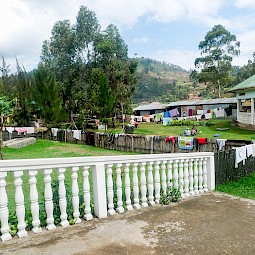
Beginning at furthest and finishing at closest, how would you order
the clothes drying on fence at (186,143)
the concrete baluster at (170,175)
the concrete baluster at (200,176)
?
the clothes drying on fence at (186,143), the concrete baluster at (200,176), the concrete baluster at (170,175)

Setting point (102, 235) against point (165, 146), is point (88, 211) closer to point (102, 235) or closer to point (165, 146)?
point (102, 235)

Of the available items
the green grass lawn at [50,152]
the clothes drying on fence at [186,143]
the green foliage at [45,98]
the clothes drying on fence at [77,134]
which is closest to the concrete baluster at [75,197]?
the green grass lawn at [50,152]

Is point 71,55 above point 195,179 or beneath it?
above

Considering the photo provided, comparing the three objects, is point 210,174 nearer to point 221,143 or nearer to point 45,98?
point 221,143

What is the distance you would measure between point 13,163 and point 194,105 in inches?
1646

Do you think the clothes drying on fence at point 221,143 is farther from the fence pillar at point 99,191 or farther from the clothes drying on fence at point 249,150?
the fence pillar at point 99,191

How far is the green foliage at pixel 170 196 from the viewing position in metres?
4.37

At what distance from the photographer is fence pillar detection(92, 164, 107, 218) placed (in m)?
3.60

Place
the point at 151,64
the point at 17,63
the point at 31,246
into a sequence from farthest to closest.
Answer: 1. the point at 151,64
2. the point at 17,63
3. the point at 31,246

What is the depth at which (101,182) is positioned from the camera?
3643 mm

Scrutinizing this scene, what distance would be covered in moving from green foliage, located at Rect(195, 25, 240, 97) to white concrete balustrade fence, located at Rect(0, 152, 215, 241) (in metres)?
40.1

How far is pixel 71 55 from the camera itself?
121 feet

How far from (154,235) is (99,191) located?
37.4 inches

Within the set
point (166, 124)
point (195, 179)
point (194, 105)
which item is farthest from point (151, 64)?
point (195, 179)
